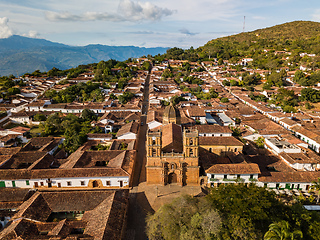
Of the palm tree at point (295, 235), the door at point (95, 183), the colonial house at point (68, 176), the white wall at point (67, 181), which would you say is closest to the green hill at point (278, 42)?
the palm tree at point (295, 235)

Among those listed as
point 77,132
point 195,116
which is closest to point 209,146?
point 195,116

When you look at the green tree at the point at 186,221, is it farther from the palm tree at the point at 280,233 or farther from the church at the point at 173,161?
the church at the point at 173,161

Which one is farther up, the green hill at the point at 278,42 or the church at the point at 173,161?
the green hill at the point at 278,42

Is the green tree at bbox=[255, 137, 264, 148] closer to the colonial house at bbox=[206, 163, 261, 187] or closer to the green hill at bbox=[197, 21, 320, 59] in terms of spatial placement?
the colonial house at bbox=[206, 163, 261, 187]

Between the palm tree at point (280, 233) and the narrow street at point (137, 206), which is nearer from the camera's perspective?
the palm tree at point (280, 233)

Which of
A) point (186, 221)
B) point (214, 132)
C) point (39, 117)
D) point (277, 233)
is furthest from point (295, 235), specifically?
point (39, 117)

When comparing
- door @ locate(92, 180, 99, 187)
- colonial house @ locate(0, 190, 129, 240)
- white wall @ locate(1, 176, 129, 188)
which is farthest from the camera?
door @ locate(92, 180, 99, 187)

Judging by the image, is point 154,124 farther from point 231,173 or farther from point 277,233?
point 277,233

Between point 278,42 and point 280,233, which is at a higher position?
point 278,42

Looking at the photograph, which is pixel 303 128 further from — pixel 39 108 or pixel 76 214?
pixel 39 108

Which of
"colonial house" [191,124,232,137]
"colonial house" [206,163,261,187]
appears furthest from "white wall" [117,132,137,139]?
"colonial house" [206,163,261,187]

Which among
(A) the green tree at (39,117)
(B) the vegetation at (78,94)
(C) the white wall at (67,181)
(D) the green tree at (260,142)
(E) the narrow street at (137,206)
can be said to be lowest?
(E) the narrow street at (137,206)

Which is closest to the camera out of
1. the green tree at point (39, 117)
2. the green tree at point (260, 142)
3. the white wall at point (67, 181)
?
the white wall at point (67, 181)
